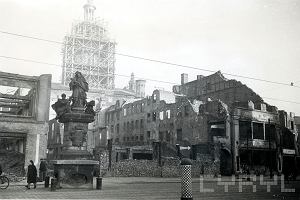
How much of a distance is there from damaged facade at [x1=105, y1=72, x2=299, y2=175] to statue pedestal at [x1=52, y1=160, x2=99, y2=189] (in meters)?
24.3

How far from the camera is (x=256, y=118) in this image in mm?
42875

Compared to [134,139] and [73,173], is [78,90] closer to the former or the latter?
[73,173]

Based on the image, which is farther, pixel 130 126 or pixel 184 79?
pixel 184 79

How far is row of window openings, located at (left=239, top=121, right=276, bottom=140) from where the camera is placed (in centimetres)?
4149

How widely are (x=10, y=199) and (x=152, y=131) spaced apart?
40130 mm

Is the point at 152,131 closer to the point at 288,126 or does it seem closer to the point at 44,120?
the point at 288,126

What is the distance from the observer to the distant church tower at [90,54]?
77938 mm

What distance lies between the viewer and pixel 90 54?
79688 millimetres

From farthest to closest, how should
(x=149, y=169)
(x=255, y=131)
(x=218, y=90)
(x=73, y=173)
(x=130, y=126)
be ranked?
(x=130, y=126), (x=218, y=90), (x=255, y=131), (x=149, y=169), (x=73, y=173)

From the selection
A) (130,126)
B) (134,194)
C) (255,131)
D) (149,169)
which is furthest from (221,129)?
(134,194)

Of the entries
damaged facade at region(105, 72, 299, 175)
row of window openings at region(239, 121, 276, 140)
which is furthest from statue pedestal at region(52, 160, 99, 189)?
row of window openings at region(239, 121, 276, 140)

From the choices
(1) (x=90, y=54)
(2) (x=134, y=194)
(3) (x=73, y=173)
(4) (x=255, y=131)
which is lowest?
(2) (x=134, y=194)

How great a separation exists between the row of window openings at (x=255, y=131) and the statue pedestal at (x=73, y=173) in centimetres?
2872

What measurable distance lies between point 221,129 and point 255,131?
15.7 ft
